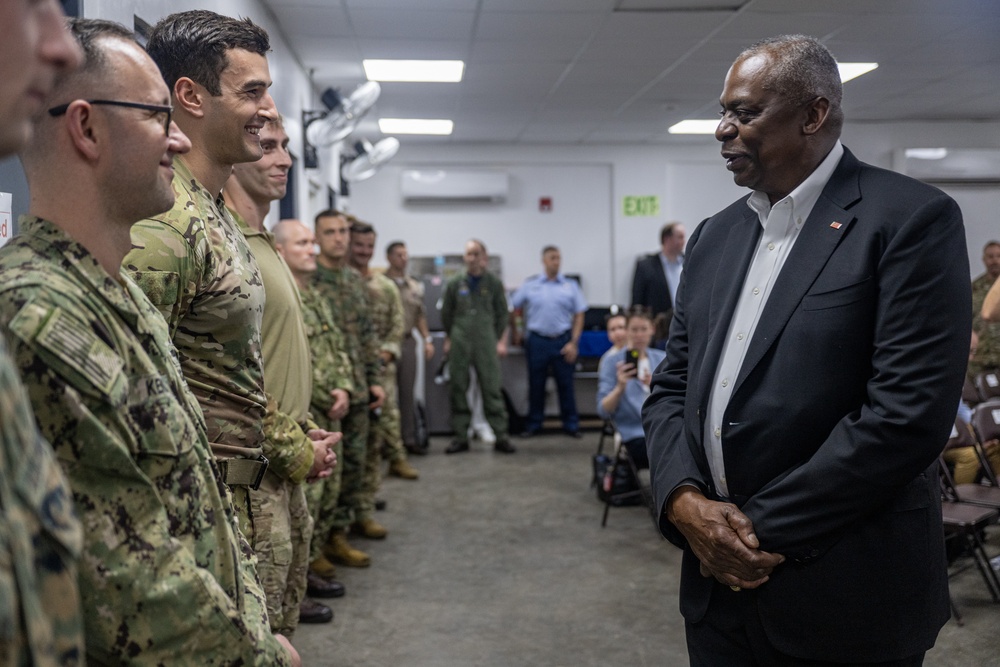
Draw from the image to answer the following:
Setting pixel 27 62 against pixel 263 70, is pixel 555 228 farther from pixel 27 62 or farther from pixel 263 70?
pixel 27 62

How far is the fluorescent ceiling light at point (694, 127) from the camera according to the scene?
8.23 meters

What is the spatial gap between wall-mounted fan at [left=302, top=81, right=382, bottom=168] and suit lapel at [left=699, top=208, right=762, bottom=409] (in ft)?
13.8

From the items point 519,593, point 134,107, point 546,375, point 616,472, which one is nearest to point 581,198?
point 546,375

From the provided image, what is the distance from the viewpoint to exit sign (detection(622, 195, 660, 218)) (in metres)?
9.55

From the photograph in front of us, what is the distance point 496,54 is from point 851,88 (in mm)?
→ 3217

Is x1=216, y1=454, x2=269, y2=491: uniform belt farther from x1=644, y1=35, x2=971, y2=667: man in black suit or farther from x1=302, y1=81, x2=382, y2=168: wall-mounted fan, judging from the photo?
x1=302, y1=81, x2=382, y2=168: wall-mounted fan

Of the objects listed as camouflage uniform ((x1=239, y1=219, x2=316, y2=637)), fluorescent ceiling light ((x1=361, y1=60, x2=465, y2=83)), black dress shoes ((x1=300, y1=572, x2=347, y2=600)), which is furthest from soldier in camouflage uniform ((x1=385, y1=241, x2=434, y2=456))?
camouflage uniform ((x1=239, y1=219, x2=316, y2=637))

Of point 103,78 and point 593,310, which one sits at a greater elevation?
point 103,78

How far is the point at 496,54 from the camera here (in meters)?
5.57

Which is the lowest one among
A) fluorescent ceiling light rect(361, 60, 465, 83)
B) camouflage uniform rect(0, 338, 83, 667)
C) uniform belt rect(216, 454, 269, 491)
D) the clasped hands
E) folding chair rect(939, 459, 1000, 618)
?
folding chair rect(939, 459, 1000, 618)

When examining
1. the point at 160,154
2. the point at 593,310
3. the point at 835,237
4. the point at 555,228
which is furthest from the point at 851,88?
the point at 160,154

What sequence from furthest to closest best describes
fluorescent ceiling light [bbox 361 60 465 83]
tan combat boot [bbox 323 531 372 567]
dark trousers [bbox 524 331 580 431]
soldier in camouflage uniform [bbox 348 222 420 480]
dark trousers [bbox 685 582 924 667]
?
1. dark trousers [bbox 524 331 580 431]
2. fluorescent ceiling light [bbox 361 60 465 83]
3. soldier in camouflage uniform [bbox 348 222 420 480]
4. tan combat boot [bbox 323 531 372 567]
5. dark trousers [bbox 685 582 924 667]

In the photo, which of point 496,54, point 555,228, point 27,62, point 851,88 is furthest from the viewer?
point 555,228

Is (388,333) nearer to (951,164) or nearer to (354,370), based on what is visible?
(354,370)
